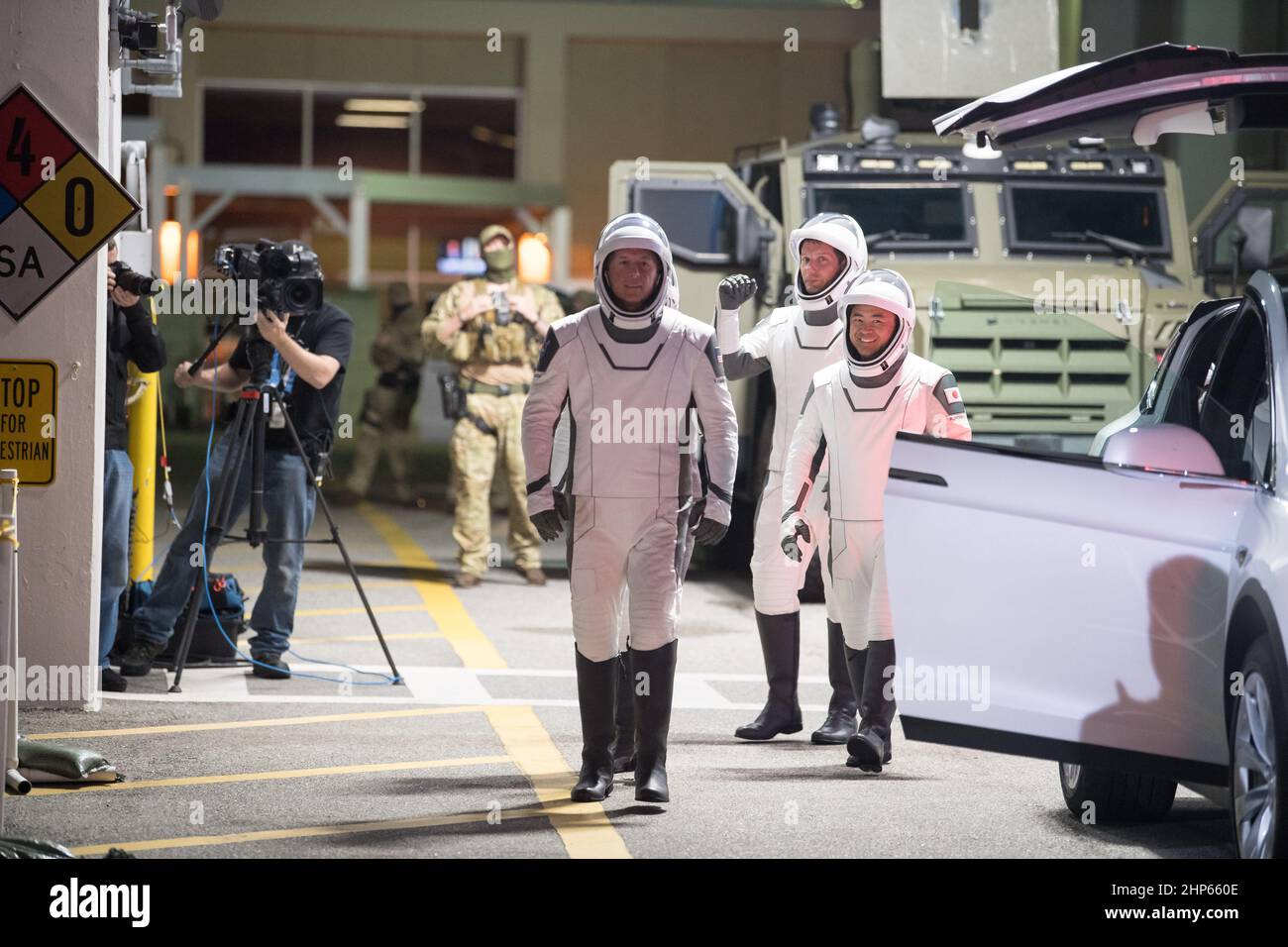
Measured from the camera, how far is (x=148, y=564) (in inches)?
429

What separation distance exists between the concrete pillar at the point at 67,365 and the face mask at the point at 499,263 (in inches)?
198

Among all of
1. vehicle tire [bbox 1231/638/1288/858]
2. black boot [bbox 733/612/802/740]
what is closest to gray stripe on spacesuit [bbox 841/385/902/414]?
black boot [bbox 733/612/802/740]

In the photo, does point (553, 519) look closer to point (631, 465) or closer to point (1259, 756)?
point (631, 465)

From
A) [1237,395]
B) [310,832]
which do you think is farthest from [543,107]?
[310,832]

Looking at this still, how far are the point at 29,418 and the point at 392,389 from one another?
1158 cm

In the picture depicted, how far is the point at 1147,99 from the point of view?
655cm

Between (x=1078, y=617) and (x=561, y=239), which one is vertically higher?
(x=561, y=239)

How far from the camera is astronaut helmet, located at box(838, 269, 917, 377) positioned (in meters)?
7.98

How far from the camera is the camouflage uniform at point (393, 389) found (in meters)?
19.2

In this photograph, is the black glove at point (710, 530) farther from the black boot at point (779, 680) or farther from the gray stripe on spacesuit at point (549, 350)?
the black boot at point (779, 680)

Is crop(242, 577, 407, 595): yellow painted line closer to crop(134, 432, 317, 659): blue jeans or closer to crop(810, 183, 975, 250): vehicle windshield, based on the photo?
A: crop(134, 432, 317, 659): blue jeans

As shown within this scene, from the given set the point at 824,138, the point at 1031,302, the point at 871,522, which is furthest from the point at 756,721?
the point at 824,138

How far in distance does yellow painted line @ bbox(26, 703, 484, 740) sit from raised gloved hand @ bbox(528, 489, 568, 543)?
2.08m
